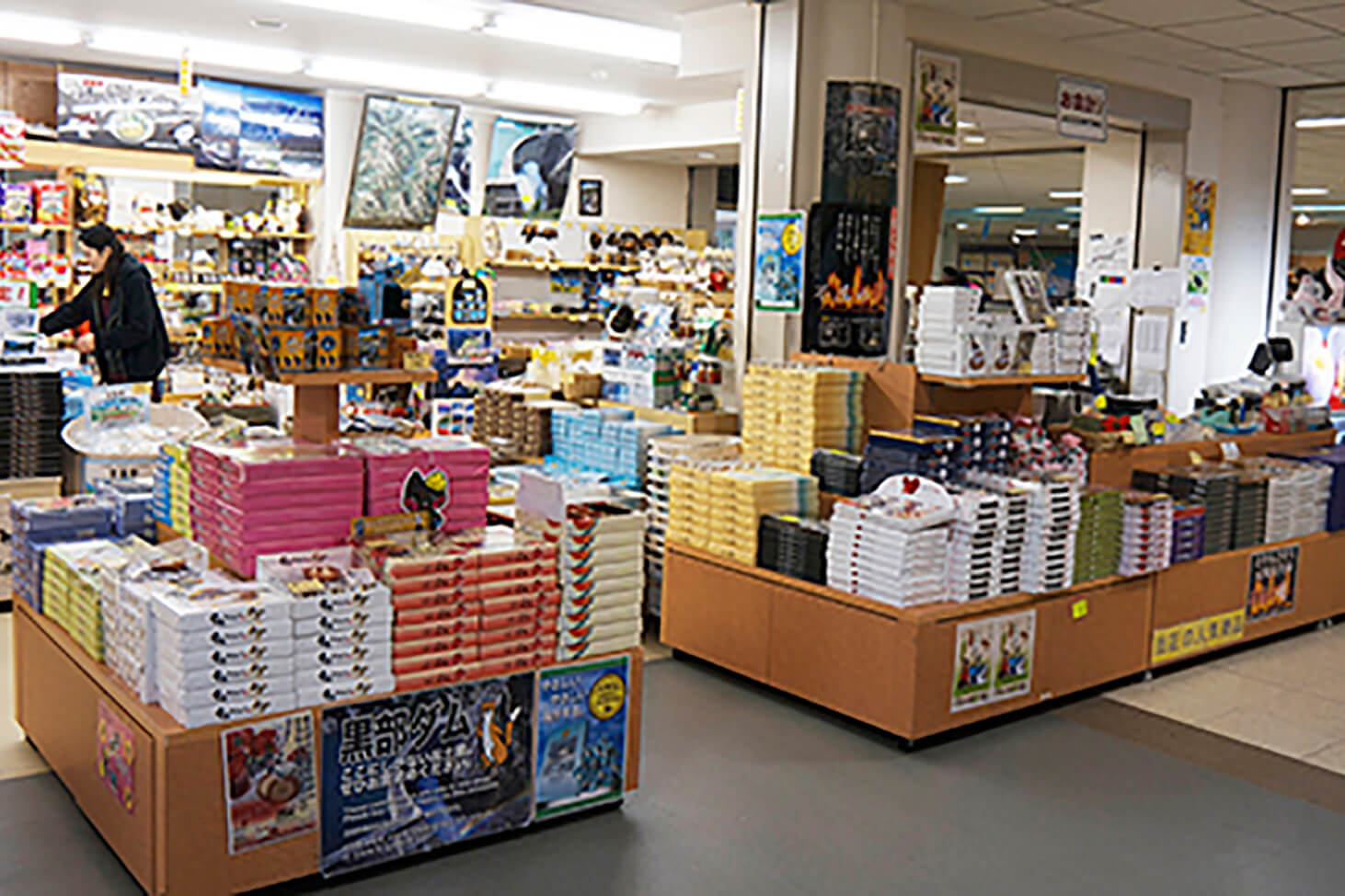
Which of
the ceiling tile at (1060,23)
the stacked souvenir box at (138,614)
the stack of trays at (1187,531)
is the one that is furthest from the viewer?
the ceiling tile at (1060,23)

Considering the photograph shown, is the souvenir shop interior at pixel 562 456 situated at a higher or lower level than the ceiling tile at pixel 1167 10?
lower

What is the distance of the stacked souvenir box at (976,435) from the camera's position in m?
5.22

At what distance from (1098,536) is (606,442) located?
263 cm

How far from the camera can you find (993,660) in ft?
16.3

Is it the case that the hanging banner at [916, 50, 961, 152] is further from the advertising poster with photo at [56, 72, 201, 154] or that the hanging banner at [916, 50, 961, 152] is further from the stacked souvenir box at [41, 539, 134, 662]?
the advertising poster with photo at [56, 72, 201, 154]

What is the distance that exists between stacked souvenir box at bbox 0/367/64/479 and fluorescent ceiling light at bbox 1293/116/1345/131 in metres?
8.98

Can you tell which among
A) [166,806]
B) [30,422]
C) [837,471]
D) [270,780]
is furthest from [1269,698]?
[30,422]

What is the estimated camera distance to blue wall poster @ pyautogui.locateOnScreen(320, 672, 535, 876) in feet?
11.5

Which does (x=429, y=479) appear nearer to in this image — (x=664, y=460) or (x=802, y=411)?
(x=802, y=411)

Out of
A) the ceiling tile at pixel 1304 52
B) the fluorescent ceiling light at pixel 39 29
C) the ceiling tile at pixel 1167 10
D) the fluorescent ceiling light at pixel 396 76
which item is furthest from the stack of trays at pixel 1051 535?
the fluorescent ceiling light at pixel 39 29

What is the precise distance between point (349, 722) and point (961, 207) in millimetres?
19745

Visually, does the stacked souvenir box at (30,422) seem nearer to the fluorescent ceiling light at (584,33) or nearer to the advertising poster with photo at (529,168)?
the fluorescent ceiling light at (584,33)

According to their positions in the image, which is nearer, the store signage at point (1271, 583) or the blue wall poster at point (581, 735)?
the blue wall poster at point (581, 735)

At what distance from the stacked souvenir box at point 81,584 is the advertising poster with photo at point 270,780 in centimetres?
72
